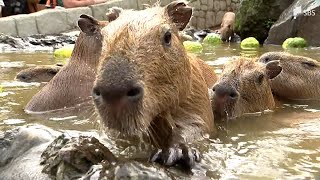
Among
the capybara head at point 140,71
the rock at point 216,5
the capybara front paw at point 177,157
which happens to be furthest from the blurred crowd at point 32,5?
the capybara front paw at point 177,157

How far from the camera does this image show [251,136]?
4.08m

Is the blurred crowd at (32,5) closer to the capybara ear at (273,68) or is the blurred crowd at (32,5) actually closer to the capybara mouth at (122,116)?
the capybara ear at (273,68)

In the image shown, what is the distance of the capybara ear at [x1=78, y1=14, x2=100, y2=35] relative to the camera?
172 inches

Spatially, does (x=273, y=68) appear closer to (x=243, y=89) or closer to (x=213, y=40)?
(x=243, y=89)

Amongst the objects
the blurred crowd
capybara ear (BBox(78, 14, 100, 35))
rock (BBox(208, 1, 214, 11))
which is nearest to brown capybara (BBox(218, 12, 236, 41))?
the blurred crowd

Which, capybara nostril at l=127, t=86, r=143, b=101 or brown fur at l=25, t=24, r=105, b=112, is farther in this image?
brown fur at l=25, t=24, r=105, b=112

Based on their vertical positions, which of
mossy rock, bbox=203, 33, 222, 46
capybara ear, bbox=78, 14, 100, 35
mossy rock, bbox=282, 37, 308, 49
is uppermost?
capybara ear, bbox=78, 14, 100, 35

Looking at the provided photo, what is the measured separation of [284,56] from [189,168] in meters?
3.48

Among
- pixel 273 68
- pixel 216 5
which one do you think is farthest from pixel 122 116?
pixel 216 5

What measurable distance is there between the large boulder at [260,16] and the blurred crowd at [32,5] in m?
3.80

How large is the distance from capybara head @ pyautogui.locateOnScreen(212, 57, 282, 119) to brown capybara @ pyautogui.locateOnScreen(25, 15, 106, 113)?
1079 millimetres

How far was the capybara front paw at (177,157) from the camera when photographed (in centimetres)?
283

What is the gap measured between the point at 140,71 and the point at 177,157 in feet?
1.67

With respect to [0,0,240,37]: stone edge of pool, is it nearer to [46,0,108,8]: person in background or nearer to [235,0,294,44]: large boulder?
[46,0,108,8]: person in background
